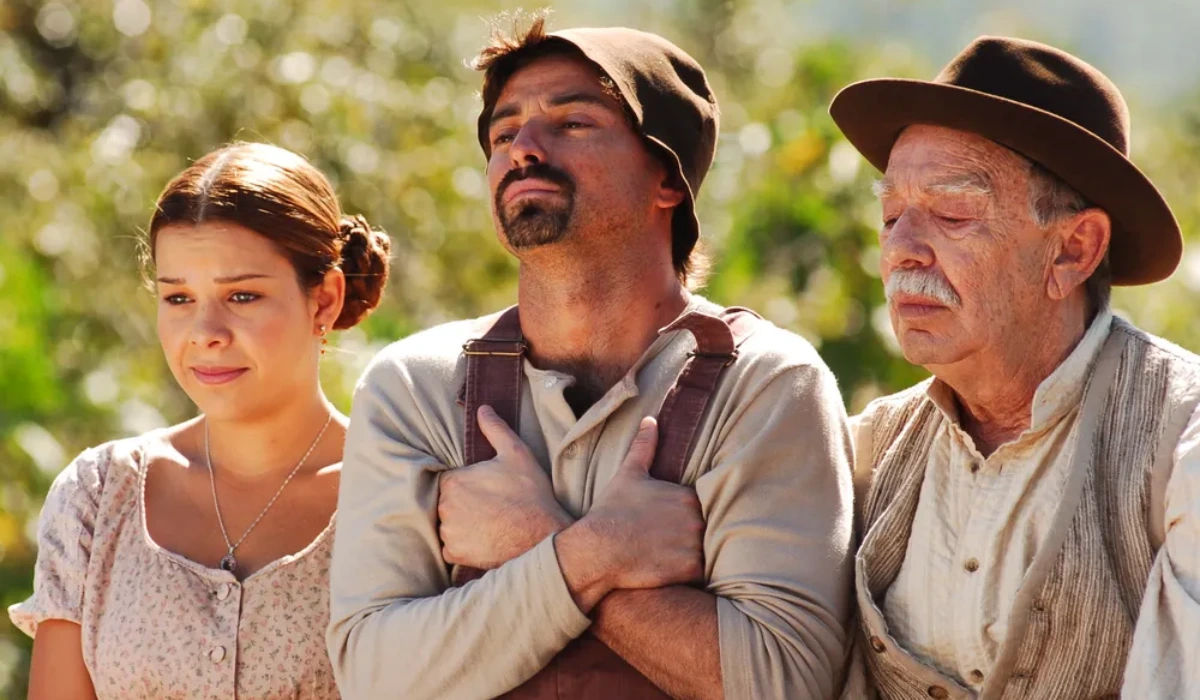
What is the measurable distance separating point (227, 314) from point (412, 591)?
0.97 meters

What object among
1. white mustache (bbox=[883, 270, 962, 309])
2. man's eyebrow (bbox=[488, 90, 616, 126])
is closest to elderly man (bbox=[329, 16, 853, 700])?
man's eyebrow (bbox=[488, 90, 616, 126])

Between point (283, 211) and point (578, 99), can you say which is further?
point (283, 211)

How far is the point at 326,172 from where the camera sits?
362 inches

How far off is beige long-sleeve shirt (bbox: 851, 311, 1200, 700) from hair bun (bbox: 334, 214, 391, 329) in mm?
1557

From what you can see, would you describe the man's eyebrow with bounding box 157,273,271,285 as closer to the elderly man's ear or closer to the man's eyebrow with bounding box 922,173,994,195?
the man's eyebrow with bounding box 922,173,994,195

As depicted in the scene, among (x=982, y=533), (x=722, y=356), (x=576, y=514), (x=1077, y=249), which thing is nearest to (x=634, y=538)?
(x=576, y=514)

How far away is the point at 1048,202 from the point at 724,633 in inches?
44.3

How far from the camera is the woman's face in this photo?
13.4 feet

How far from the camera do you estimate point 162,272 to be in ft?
13.7

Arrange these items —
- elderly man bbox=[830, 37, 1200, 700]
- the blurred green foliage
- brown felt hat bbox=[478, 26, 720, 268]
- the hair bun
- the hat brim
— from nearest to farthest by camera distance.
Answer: elderly man bbox=[830, 37, 1200, 700] < the hat brim < brown felt hat bbox=[478, 26, 720, 268] < the hair bun < the blurred green foliage

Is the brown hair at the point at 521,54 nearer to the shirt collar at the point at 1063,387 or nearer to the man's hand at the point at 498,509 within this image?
the man's hand at the point at 498,509

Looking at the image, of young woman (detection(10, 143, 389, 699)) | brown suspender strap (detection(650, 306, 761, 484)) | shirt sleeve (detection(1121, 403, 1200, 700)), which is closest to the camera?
shirt sleeve (detection(1121, 403, 1200, 700))

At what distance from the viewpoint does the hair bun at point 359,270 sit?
4402mm

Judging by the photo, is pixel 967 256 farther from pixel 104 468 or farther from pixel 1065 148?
pixel 104 468
